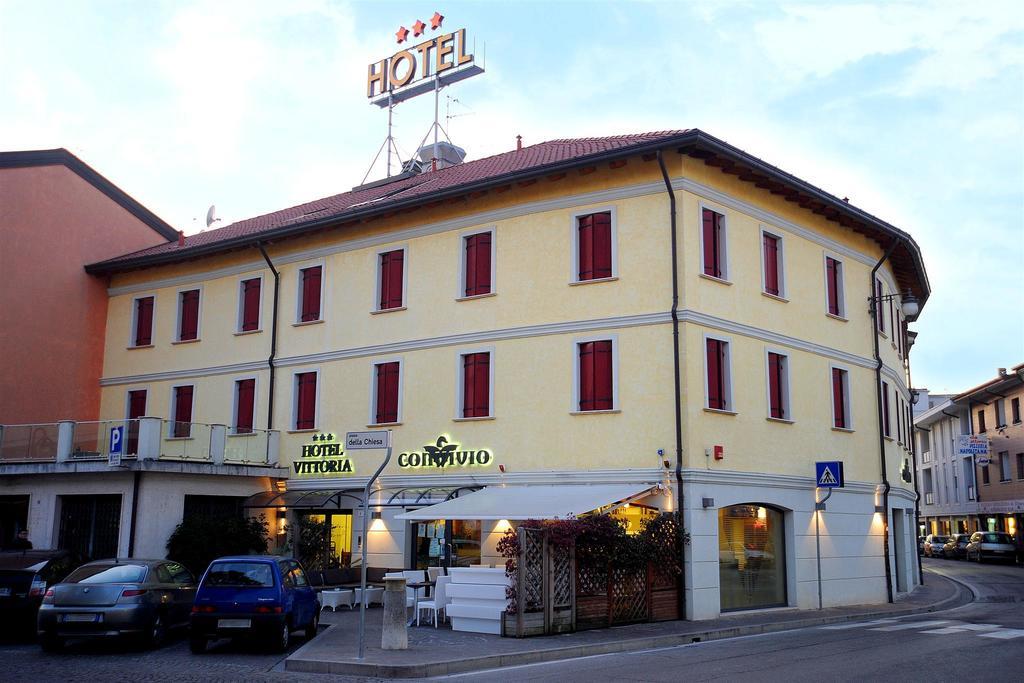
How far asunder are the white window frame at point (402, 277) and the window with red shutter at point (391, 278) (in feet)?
0.17

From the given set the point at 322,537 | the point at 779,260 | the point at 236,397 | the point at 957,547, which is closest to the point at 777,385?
the point at 779,260

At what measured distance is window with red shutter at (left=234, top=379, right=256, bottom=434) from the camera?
90.0ft

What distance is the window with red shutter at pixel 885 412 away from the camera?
2689 centimetres

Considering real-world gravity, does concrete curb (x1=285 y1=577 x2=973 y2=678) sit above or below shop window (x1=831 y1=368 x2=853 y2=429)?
below

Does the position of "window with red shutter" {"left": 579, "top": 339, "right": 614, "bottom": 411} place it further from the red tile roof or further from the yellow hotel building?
the red tile roof

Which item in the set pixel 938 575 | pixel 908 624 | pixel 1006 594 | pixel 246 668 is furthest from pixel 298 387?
pixel 938 575

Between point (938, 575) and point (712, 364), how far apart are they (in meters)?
22.4

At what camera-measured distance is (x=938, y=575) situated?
38.5 metres

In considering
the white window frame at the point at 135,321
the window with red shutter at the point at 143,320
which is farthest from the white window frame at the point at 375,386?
the window with red shutter at the point at 143,320

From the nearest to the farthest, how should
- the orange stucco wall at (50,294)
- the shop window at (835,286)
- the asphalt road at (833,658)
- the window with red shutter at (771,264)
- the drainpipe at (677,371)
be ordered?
the asphalt road at (833,658) < the drainpipe at (677,371) < the window with red shutter at (771,264) < the shop window at (835,286) < the orange stucco wall at (50,294)

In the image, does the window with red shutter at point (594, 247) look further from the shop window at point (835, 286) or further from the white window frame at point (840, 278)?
the shop window at point (835, 286)

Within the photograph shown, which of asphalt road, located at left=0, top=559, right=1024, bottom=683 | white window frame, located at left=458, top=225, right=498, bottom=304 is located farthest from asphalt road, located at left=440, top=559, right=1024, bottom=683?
white window frame, located at left=458, top=225, right=498, bottom=304

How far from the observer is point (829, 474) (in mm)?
22250

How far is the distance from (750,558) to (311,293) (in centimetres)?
1315
